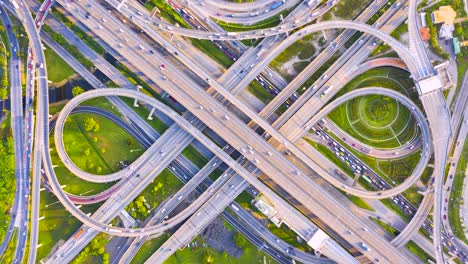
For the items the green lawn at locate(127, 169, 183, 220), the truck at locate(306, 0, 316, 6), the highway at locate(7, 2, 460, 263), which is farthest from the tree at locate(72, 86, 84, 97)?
the truck at locate(306, 0, 316, 6)

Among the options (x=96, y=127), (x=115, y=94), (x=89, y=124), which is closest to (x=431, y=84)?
(x=115, y=94)

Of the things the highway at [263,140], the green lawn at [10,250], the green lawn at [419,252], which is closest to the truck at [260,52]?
the highway at [263,140]

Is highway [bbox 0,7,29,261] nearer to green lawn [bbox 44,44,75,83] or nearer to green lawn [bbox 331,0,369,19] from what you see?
green lawn [bbox 44,44,75,83]

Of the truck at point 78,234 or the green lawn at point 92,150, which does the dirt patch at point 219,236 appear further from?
the truck at point 78,234

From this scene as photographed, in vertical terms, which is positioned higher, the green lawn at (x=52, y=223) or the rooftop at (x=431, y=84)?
the rooftop at (x=431, y=84)

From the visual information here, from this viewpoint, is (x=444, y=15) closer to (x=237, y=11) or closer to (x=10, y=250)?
(x=237, y=11)
